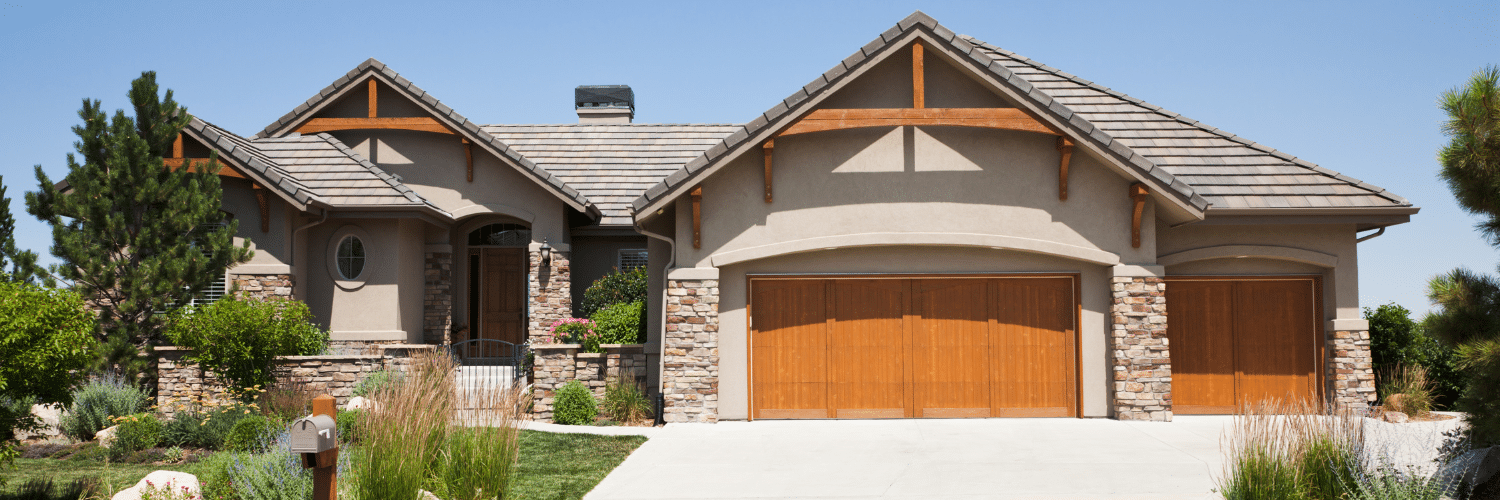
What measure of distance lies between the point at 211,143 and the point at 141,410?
13.7 ft

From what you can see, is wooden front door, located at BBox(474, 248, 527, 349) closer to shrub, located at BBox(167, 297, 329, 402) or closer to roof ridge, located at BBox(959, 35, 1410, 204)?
shrub, located at BBox(167, 297, 329, 402)

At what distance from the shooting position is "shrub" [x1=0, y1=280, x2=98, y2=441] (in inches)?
278

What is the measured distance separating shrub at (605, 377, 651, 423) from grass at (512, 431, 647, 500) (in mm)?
1286

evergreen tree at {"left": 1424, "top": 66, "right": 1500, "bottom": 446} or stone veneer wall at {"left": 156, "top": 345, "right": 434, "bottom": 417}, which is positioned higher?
evergreen tree at {"left": 1424, "top": 66, "right": 1500, "bottom": 446}

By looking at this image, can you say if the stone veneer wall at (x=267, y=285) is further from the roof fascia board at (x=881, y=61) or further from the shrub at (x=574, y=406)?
the roof fascia board at (x=881, y=61)

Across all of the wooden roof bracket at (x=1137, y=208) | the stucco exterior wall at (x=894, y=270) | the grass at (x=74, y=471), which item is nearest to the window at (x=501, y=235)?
the stucco exterior wall at (x=894, y=270)

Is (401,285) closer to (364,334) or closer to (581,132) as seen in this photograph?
(364,334)

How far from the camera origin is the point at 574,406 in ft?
42.3

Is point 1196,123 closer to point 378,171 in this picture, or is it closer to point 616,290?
point 616,290

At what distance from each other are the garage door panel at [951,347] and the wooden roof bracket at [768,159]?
237 centimetres

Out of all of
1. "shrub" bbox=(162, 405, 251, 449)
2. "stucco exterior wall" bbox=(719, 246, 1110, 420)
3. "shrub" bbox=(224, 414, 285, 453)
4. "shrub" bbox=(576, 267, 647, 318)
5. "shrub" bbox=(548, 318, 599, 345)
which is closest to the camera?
"shrub" bbox=(224, 414, 285, 453)

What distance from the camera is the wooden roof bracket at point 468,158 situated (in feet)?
53.5

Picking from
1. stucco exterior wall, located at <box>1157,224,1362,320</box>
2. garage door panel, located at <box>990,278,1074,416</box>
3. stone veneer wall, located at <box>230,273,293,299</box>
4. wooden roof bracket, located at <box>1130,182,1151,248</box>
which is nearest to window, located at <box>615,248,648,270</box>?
stone veneer wall, located at <box>230,273,293,299</box>

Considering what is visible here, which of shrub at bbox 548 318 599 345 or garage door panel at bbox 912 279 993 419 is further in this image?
shrub at bbox 548 318 599 345
